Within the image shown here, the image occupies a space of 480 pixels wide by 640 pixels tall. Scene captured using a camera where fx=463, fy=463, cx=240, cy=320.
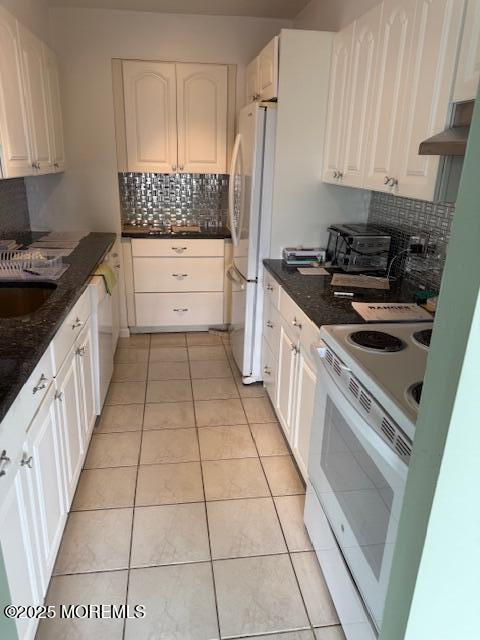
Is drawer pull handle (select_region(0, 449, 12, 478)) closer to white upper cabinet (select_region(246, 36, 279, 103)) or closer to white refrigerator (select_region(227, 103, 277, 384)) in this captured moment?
white refrigerator (select_region(227, 103, 277, 384))

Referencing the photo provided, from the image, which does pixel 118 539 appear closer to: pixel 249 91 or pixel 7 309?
pixel 7 309

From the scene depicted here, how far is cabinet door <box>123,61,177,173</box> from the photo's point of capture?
3.57 metres

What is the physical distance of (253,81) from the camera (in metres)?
3.25

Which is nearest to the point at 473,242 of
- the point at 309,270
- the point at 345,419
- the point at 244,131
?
the point at 345,419

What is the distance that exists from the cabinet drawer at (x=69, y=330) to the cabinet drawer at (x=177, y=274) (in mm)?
1482

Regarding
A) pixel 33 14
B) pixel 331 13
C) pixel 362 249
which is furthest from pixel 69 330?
pixel 331 13

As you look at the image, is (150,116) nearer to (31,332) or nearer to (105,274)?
(105,274)

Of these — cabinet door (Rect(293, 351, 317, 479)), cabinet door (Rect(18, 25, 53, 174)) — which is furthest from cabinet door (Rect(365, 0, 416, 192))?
cabinet door (Rect(18, 25, 53, 174))

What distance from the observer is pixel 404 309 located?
1.98m

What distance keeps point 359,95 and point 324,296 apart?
99cm

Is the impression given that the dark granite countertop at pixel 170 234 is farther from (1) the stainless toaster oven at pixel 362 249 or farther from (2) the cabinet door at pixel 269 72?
(1) the stainless toaster oven at pixel 362 249

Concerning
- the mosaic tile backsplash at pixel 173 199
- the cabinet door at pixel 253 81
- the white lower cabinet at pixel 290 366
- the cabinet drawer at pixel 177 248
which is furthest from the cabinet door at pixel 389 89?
the mosaic tile backsplash at pixel 173 199

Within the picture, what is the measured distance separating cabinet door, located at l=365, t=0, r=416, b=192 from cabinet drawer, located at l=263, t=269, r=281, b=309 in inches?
31.1

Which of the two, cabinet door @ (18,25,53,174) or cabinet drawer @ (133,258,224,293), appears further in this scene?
cabinet drawer @ (133,258,224,293)
